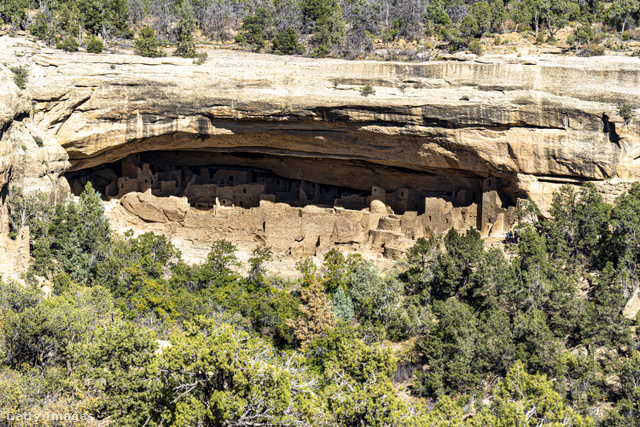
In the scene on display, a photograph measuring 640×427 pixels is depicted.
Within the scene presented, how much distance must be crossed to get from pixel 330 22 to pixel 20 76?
16692 millimetres

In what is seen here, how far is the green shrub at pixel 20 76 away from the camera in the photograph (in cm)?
2459

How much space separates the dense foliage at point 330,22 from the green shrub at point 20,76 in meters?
3.55

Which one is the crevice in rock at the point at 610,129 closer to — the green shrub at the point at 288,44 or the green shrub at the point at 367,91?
the green shrub at the point at 367,91

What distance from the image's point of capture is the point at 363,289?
23.6 metres

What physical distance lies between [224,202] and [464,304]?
11.0 m

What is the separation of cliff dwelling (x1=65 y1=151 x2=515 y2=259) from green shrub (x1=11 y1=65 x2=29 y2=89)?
5.79 metres

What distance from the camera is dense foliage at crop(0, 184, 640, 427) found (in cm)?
1391

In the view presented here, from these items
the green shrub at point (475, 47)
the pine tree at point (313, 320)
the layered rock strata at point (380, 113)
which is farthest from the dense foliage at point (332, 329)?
the green shrub at point (475, 47)

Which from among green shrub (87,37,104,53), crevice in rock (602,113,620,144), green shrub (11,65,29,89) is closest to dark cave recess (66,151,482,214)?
green shrub (87,37,104,53)

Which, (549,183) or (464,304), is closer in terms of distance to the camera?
(464,304)

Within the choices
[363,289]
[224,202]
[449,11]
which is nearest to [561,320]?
[363,289]

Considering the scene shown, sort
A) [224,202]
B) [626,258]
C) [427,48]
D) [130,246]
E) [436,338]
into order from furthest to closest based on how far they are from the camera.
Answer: [427,48], [224,202], [130,246], [626,258], [436,338]

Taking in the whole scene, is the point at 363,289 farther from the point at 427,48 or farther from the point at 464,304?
the point at 427,48

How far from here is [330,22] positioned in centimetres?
3678
